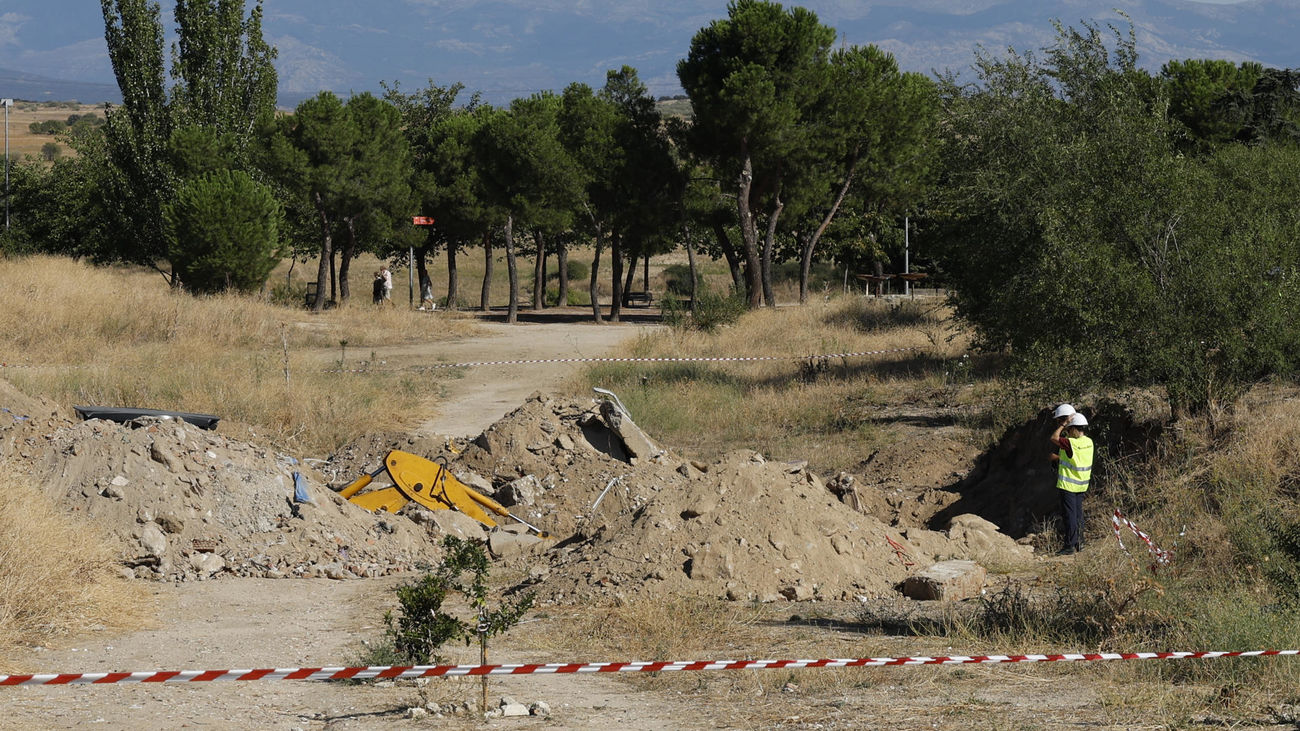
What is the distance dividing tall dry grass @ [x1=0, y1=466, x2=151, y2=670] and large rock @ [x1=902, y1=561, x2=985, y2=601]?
5947 mm

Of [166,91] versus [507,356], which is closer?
[507,356]

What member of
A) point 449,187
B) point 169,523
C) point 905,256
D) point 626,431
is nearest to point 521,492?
point 626,431

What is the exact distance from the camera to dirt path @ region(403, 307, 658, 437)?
2098cm

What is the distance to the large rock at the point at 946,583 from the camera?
1020 centimetres

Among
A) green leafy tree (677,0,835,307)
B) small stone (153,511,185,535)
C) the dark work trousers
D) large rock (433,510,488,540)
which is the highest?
green leafy tree (677,0,835,307)

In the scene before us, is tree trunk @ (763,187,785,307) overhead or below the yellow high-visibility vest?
overhead

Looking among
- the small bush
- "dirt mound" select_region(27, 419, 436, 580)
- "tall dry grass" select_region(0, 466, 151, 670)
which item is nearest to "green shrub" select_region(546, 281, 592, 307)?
the small bush

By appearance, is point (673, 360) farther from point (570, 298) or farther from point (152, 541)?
point (570, 298)

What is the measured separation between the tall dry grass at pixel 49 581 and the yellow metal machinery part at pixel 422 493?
372cm

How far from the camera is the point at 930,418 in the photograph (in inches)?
773

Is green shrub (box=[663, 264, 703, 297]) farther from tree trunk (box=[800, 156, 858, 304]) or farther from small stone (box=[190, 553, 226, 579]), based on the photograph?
small stone (box=[190, 553, 226, 579])

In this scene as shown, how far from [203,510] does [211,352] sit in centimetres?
1257

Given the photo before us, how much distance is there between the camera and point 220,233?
3306 centimetres

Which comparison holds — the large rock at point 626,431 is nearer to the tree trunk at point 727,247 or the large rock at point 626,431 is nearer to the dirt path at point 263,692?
the dirt path at point 263,692
